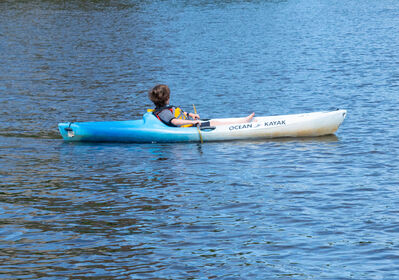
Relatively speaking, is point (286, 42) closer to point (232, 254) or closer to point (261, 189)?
point (261, 189)

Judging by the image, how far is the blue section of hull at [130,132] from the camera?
1398 centimetres

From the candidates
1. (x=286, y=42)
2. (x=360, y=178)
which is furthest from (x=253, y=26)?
(x=360, y=178)

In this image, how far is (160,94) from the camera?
44.1ft

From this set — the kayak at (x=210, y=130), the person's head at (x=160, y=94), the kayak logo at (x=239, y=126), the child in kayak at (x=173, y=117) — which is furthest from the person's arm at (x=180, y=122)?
the kayak logo at (x=239, y=126)

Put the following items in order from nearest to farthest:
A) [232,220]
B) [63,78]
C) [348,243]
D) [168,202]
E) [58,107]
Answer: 1. [348,243]
2. [232,220]
3. [168,202]
4. [58,107]
5. [63,78]

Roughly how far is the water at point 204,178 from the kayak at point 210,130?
0.26 meters

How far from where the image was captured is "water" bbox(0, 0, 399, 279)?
24.2 ft

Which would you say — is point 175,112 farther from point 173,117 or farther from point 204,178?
point 204,178

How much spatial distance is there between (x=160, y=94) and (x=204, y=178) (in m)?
2.87

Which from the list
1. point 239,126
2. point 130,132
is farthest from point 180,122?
point 239,126

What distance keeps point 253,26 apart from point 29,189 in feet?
115

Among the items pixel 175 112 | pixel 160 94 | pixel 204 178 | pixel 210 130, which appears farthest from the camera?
pixel 175 112

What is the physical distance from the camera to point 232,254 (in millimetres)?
7512

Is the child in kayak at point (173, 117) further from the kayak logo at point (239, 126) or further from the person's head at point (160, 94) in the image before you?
the kayak logo at point (239, 126)
